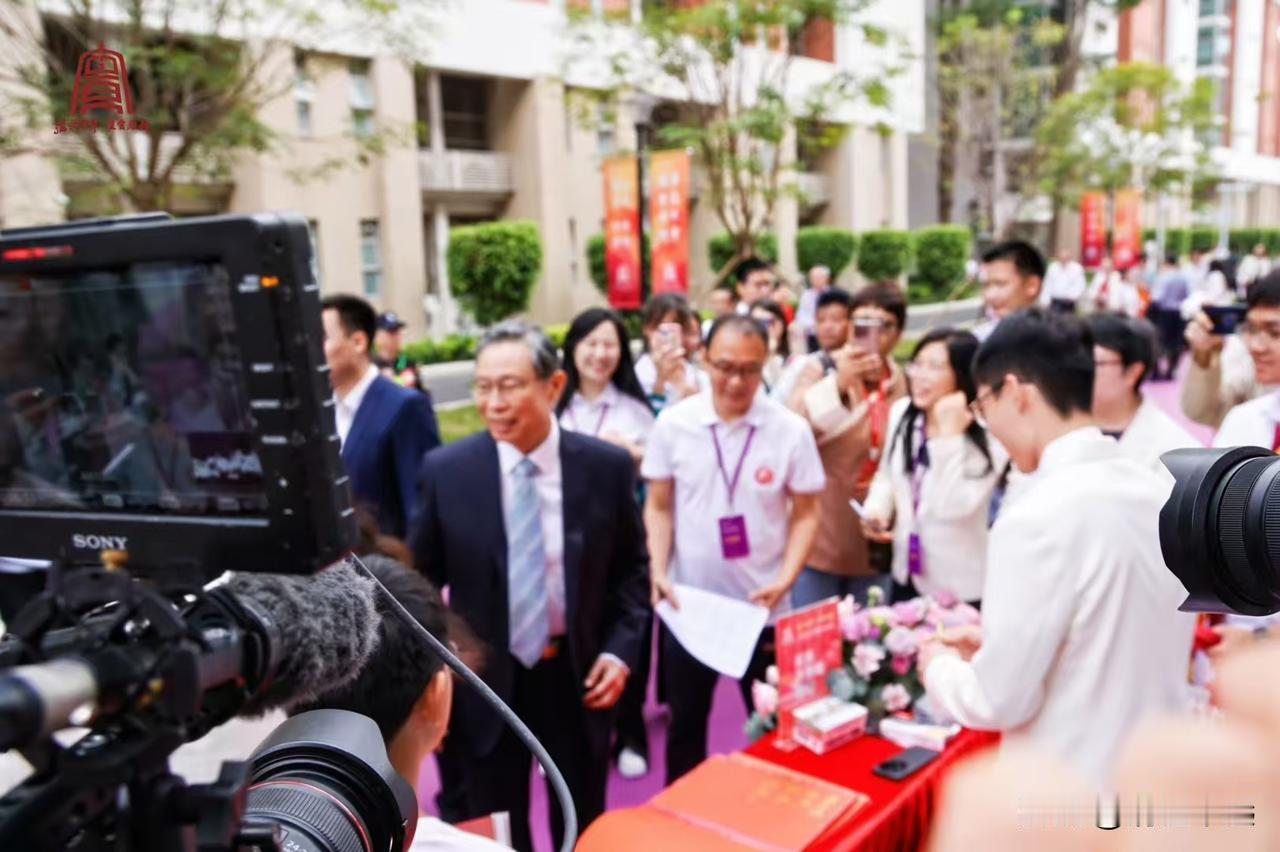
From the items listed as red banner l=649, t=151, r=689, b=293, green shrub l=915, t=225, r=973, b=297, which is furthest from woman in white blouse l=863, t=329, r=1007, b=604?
green shrub l=915, t=225, r=973, b=297

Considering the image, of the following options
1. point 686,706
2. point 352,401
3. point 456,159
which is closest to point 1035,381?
point 686,706

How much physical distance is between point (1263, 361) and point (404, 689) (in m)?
2.22

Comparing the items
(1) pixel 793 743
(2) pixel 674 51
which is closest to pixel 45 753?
(1) pixel 793 743

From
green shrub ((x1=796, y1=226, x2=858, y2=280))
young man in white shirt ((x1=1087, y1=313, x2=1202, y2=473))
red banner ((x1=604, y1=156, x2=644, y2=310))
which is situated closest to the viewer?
young man in white shirt ((x1=1087, y1=313, x2=1202, y2=473))

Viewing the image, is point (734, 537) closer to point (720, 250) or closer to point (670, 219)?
point (670, 219)

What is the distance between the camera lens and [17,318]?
77 centimetres

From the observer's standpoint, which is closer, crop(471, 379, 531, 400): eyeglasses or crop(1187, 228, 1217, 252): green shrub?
crop(471, 379, 531, 400): eyeglasses

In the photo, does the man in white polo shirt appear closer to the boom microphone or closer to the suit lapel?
the suit lapel

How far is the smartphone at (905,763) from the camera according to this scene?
2.04 m

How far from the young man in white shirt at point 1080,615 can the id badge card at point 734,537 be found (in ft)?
4.06

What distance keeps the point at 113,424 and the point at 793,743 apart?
69.4 inches

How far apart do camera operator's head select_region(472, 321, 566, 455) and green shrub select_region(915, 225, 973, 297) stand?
2310 cm

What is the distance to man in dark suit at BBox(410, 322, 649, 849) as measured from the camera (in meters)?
2.39

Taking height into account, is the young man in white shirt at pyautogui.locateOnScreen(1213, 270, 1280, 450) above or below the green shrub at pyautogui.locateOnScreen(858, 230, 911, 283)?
below
